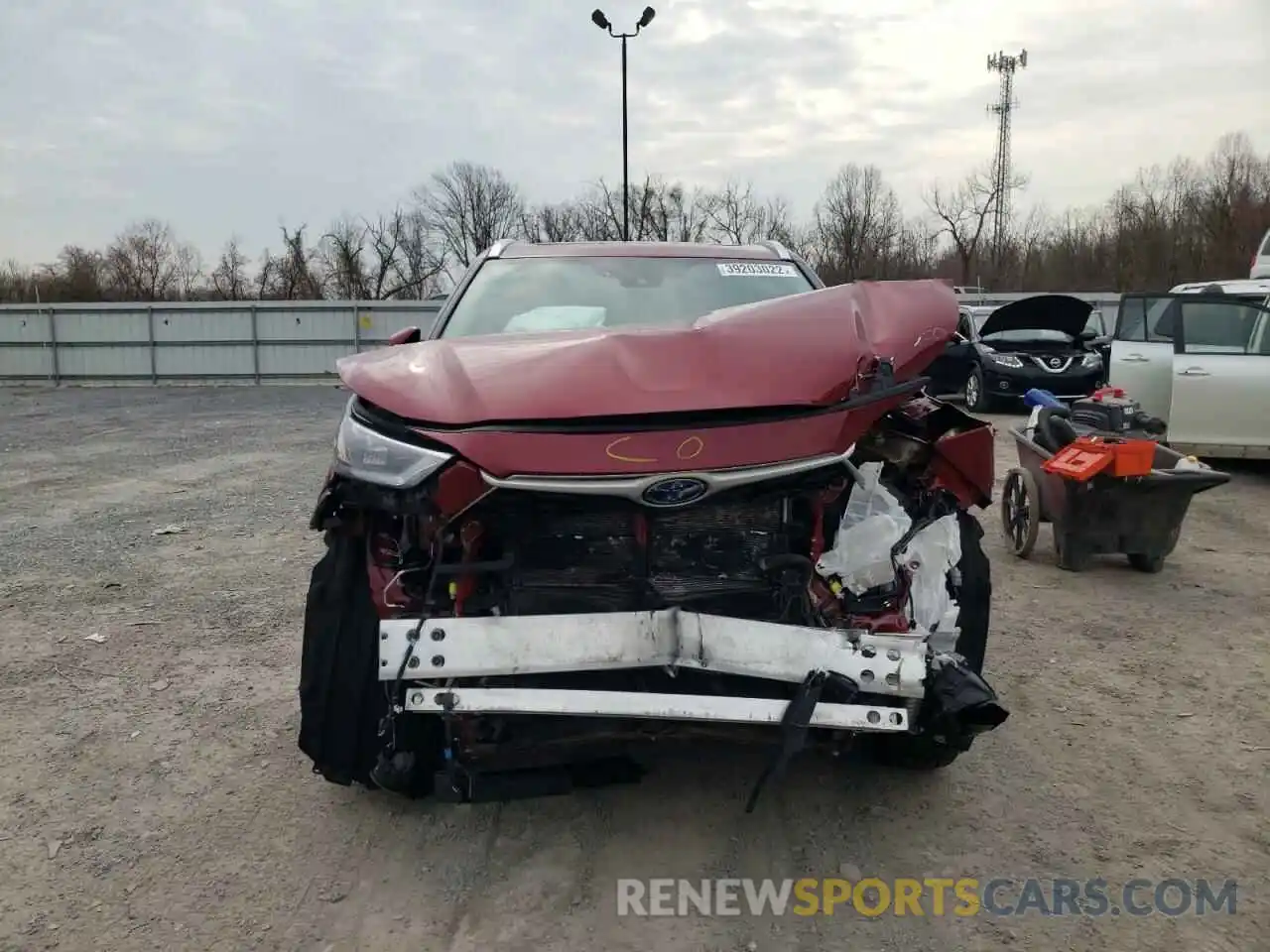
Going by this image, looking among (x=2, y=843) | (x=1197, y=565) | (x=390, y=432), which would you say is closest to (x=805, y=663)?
(x=390, y=432)

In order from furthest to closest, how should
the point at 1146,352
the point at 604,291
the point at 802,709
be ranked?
1. the point at 1146,352
2. the point at 604,291
3. the point at 802,709

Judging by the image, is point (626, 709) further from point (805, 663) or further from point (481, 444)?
point (481, 444)

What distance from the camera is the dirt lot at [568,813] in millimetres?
2506

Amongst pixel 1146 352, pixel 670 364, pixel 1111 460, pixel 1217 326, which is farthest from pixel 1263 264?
pixel 670 364

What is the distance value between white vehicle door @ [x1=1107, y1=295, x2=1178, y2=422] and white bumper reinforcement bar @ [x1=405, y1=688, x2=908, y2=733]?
26.0 ft

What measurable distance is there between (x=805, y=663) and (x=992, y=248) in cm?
5125

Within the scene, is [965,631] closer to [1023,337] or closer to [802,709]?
[802,709]

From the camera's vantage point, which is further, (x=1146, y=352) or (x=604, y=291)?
(x=1146, y=352)

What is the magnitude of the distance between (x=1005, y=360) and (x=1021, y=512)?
963 centimetres

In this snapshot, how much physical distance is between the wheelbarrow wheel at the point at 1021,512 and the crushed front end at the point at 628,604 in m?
3.48

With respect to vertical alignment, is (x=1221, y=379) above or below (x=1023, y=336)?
below

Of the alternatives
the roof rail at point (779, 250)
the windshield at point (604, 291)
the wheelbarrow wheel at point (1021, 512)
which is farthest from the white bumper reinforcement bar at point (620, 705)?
the wheelbarrow wheel at point (1021, 512)

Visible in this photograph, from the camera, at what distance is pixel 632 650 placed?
7.80 ft

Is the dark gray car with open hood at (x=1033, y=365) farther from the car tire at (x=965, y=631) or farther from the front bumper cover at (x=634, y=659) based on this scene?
the front bumper cover at (x=634, y=659)
